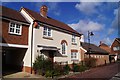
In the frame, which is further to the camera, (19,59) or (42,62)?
(19,59)

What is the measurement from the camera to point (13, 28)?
16266 millimetres

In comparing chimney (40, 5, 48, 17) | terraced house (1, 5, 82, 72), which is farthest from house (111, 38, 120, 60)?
chimney (40, 5, 48, 17)

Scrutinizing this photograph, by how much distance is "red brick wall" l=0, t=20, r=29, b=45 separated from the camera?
1514cm

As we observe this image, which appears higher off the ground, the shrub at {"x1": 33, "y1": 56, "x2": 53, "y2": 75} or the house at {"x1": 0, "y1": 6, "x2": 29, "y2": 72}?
the house at {"x1": 0, "y1": 6, "x2": 29, "y2": 72}

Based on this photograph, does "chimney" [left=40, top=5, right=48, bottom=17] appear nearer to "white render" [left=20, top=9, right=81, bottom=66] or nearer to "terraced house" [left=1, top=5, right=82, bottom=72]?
"terraced house" [left=1, top=5, right=82, bottom=72]

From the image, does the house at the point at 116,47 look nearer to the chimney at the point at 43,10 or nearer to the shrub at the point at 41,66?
the chimney at the point at 43,10

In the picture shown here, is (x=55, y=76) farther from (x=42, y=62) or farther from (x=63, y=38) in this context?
(x=63, y=38)

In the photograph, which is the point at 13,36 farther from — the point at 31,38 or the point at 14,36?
the point at 31,38

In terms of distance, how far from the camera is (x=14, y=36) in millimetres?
16109

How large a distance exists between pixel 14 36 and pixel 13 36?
0.37 ft

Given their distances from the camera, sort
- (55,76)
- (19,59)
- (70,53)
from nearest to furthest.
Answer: (55,76), (19,59), (70,53)

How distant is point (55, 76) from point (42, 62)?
222 cm

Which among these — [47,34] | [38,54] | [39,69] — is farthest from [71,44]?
[39,69]

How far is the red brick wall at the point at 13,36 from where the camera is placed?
15136 mm
